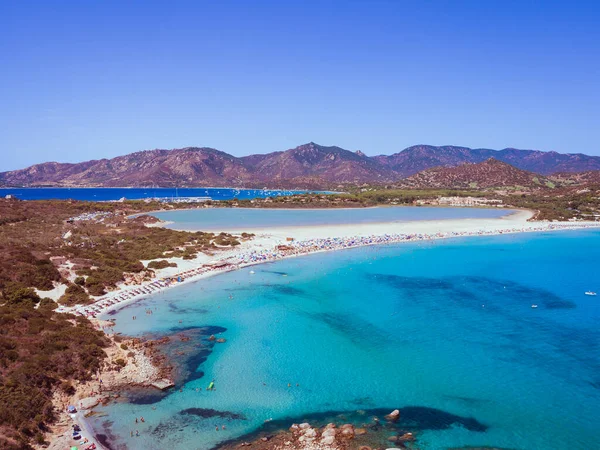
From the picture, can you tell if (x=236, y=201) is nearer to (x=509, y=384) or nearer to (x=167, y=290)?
(x=167, y=290)

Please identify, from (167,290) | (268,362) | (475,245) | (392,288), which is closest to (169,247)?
(167,290)

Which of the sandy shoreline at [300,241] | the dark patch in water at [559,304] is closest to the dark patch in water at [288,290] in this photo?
the sandy shoreline at [300,241]

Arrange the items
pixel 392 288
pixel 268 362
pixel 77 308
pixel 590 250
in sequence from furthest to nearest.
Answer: pixel 590 250 → pixel 392 288 → pixel 77 308 → pixel 268 362

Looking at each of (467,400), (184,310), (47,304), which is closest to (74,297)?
(47,304)

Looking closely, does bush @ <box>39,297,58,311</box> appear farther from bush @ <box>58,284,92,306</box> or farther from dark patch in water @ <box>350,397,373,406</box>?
dark patch in water @ <box>350,397,373,406</box>

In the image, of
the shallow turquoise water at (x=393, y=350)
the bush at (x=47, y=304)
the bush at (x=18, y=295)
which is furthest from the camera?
the bush at (x=47, y=304)

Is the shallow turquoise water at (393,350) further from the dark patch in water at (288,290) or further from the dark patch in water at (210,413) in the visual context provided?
the dark patch in water at (210,413)
